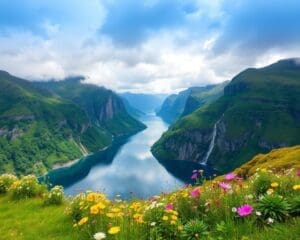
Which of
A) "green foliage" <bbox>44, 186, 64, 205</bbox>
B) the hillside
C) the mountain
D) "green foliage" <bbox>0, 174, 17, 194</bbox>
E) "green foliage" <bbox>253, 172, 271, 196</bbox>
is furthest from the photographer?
the mountain

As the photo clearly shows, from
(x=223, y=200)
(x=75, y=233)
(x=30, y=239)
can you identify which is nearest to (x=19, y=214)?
(x=30, y=239)

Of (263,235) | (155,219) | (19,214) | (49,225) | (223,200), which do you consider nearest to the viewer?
(263,235)

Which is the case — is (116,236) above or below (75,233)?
above

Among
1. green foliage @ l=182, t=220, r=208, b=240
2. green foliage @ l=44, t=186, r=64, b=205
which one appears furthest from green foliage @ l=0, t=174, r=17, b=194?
green foliage @ l=182, t=220, r=208, b=240

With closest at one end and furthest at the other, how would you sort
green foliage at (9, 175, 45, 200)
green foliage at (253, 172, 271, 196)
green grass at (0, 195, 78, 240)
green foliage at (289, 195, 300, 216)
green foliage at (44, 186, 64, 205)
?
green foliage at (289, 195, 300, 216)
green foliage at (253, 172, 271, 196)
green grass at (0, 195, 78, 240)
green foliage at (44, 186, 64, 205)
green foliage at (9, 175, 45, 200)

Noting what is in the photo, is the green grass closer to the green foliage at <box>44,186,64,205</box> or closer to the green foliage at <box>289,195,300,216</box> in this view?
the green foliage at <box>44,186,64,205</box>

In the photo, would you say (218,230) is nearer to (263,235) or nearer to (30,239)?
(263,235)
